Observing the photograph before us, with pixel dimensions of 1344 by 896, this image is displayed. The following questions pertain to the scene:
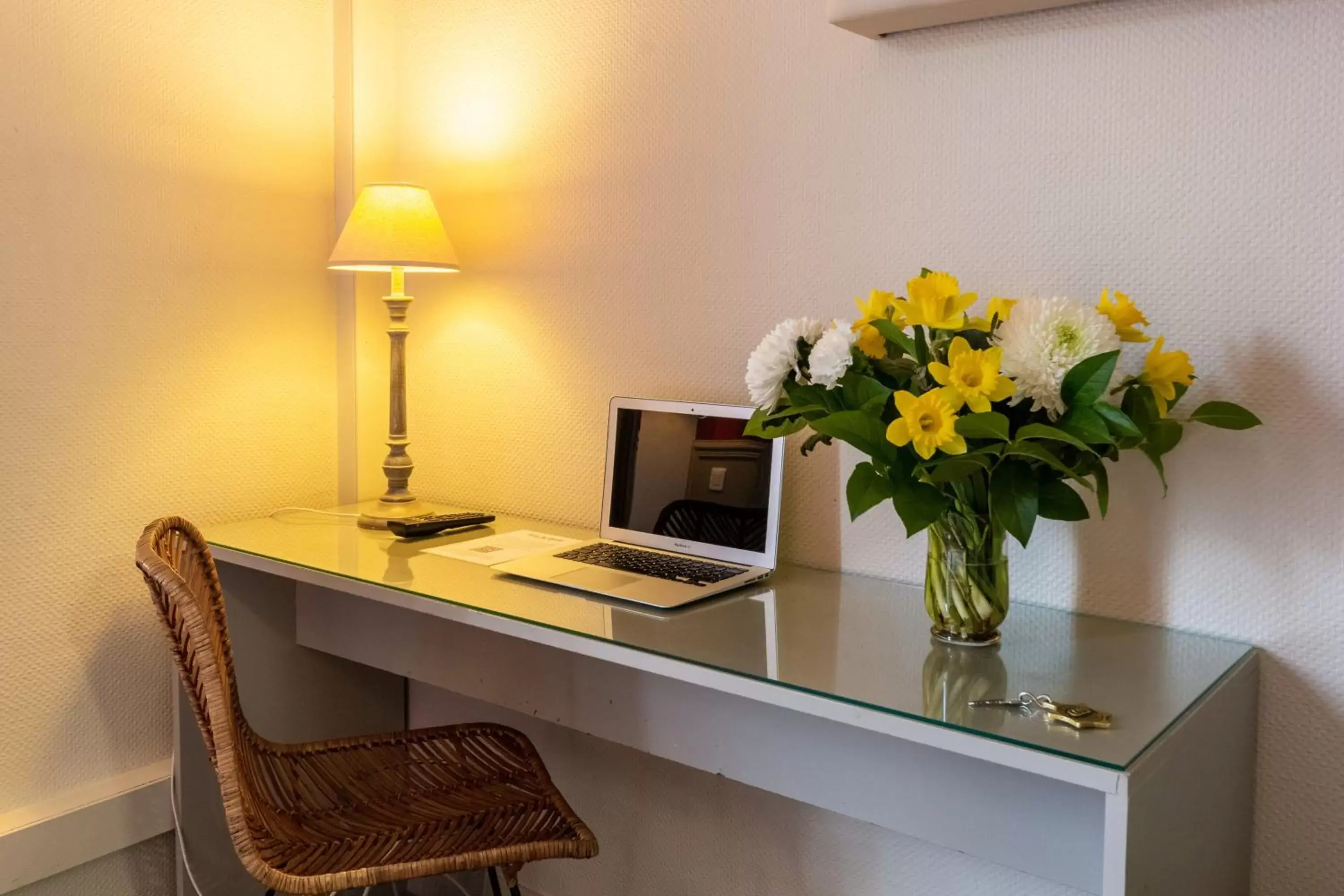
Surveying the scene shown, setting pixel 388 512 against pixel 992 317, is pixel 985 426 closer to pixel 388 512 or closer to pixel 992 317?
pixel 992 317

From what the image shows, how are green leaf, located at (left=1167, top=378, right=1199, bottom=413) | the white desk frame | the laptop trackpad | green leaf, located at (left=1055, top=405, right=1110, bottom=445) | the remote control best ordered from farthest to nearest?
1. the remote control
2. the laptop trackpad
3. green leaf, located at (left=1167, top=378, right=1199, bottom=413)
4. green leaf, located at (left=1055, top=405, right=1110, bottom=445)
5. the white desk frame

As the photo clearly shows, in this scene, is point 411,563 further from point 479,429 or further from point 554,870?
point 554,870

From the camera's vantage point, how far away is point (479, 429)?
6.62 ft

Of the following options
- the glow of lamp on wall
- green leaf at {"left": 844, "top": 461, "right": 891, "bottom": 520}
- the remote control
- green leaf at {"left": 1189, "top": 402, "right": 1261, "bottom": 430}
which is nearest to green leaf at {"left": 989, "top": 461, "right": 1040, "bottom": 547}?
green leaf at {"left": 844, "top": 461, "right": 891, "bottom": 520}

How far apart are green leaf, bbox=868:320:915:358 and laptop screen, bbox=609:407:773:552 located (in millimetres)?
373

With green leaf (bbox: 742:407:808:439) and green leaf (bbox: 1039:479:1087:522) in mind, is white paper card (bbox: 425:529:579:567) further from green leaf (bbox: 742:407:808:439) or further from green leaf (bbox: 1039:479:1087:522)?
green leaf (bbox: 1039:479:1087:522)

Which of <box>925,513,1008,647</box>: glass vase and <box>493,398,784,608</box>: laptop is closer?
<box>925,513,1008,647</box>: glass vase

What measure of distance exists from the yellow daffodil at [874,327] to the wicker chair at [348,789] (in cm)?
71

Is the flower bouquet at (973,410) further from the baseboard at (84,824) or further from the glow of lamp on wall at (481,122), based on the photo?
the baseboard at (84,824)

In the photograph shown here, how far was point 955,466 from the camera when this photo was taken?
3.57 ft

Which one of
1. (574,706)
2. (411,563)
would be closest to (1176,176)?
(574,706)

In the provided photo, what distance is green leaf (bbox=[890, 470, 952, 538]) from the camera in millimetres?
1120

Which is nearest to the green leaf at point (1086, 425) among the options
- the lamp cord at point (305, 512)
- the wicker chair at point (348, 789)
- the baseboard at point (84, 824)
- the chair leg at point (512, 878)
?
the wicker chair at point (348, 789)

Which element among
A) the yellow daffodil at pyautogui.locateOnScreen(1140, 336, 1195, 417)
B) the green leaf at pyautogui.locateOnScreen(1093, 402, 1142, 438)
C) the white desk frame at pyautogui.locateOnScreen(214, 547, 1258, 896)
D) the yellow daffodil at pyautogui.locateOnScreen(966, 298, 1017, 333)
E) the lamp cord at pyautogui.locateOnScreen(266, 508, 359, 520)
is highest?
the yellow daffodil at pyautogui.locateOnScreen(966, 298, 1017, 333)
